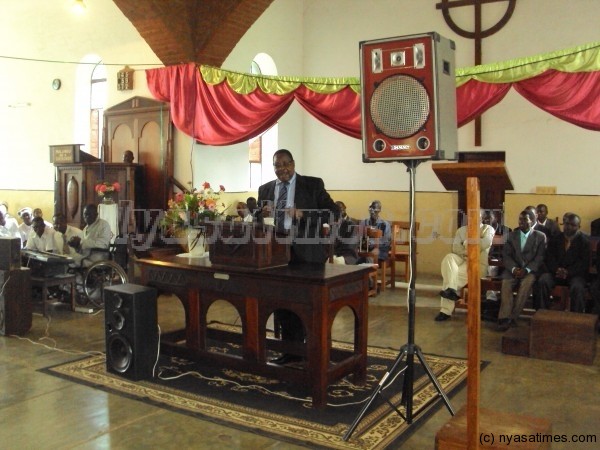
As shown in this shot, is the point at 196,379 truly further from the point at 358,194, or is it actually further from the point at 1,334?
the point at 358,194

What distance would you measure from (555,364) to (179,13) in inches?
226

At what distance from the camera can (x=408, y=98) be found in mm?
3020

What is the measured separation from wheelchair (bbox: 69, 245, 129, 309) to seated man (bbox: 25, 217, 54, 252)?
1.58 ft

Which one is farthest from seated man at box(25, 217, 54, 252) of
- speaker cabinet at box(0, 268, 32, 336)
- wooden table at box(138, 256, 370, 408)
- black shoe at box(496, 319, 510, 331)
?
black shoe at box(496, 319, 510, 331)

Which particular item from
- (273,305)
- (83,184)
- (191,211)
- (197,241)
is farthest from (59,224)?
(273,305)

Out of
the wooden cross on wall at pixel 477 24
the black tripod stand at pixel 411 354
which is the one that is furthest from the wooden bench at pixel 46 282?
the wooden cross on wall at pixel 477 24

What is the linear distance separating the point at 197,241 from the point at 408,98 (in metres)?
2.33

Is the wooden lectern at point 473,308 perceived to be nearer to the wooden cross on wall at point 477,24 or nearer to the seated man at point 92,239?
the seated man at point 92,239

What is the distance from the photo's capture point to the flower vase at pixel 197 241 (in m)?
4.78

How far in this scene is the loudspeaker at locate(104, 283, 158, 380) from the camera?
4.21 meters

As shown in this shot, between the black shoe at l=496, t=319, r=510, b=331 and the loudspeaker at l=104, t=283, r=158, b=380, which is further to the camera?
the black shoe at l=496, t=319, r=510, b=331

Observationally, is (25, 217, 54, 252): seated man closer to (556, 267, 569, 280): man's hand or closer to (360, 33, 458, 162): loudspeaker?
(360, 33, 458, 162): loudspeaker

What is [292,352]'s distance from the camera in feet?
13.7

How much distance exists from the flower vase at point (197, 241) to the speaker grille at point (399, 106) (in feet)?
6.85
